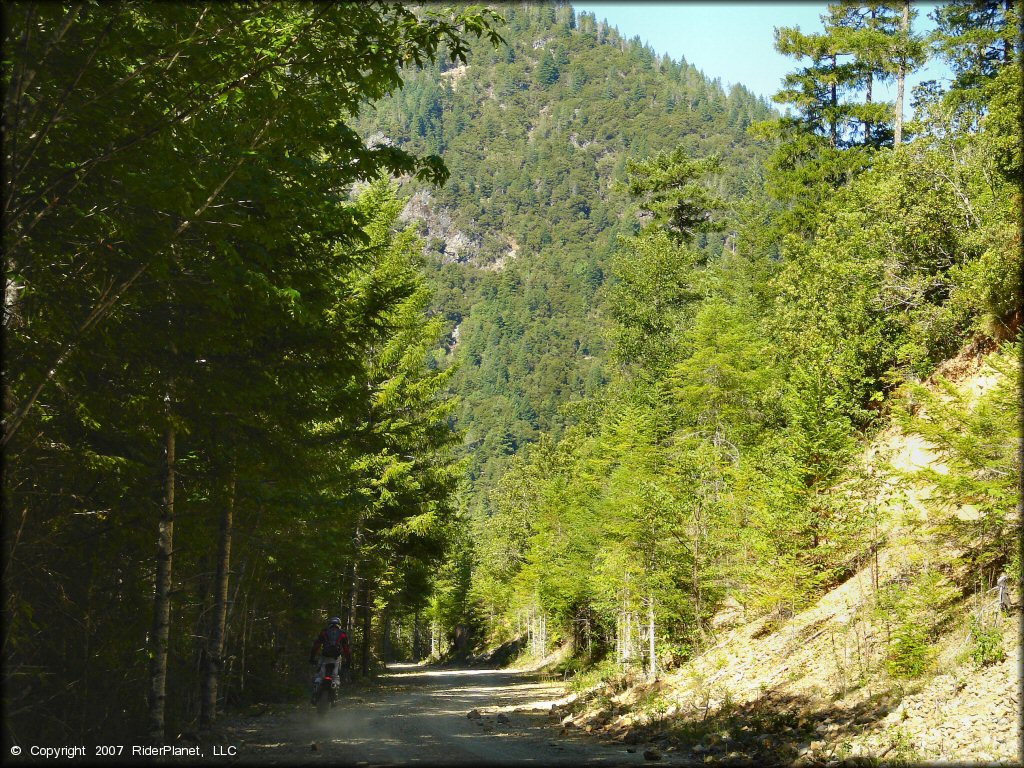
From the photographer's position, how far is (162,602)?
9.92m

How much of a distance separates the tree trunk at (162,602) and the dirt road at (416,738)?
49.7 inches

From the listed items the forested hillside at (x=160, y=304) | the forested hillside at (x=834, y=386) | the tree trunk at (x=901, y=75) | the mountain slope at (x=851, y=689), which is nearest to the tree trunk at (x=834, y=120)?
the forested hillside at (x=834, y=386)

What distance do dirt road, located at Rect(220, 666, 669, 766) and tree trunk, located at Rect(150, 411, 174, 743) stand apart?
1261 millimetres

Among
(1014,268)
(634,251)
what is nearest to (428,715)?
(1014,268)

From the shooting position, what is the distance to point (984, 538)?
11.6 meters

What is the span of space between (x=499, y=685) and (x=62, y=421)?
85.8 ft

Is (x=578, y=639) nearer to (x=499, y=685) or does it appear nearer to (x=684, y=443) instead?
(x=499, y=685)

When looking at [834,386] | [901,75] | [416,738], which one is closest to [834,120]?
[901,75]

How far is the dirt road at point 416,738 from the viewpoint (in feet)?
33.1

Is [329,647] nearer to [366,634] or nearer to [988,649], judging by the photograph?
[988,649]

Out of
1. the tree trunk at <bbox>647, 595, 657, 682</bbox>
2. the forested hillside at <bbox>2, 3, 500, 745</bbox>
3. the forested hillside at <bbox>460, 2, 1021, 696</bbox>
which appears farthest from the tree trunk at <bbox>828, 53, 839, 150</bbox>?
the forested hillside at <bbox>2, 3, 500, 745</bbox>

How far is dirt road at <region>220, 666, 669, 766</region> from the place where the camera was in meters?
10.1

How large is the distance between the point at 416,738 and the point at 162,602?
483 cm

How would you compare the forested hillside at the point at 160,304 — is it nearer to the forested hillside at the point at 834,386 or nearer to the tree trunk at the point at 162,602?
the tree trunk at the point at 162,602
